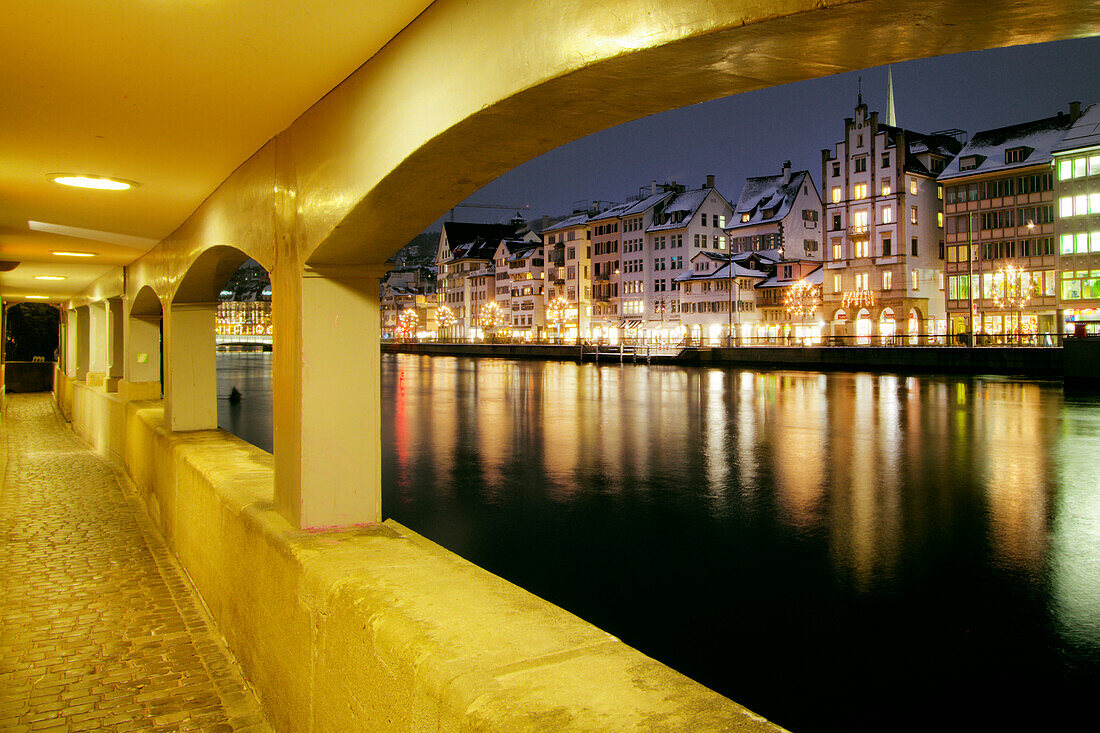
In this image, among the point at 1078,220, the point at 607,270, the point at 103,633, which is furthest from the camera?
the point at 607,270

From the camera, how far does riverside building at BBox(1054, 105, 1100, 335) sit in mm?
49125

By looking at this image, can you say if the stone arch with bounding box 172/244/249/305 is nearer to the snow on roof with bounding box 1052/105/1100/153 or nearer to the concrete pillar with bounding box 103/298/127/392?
the concrete pillar with bounding box 103/298/127/392

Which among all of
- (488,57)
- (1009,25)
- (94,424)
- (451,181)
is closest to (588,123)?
(488,57)

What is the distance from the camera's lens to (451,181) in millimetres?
4070

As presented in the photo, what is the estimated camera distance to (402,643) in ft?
10.5

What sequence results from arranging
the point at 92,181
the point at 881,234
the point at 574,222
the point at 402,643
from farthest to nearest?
the point at 574,222 → the point at 881,234 → the point at 92,181 → the point at 402,643

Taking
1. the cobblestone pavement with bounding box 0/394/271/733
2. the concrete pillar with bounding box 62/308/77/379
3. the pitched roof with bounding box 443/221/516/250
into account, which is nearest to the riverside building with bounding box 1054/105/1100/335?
the concrete pillar with bounding box 62/308/77/379

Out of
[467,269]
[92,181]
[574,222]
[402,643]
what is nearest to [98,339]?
[92,181]

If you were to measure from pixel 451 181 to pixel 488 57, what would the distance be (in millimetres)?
1055

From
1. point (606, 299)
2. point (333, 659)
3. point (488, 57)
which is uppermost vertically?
point (606, 299)

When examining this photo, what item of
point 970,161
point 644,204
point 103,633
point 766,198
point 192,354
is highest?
point 644,204

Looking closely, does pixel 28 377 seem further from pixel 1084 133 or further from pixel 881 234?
pixel 1084 133

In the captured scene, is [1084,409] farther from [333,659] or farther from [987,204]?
[987,204]

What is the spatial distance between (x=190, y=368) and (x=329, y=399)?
5561 millimetres
